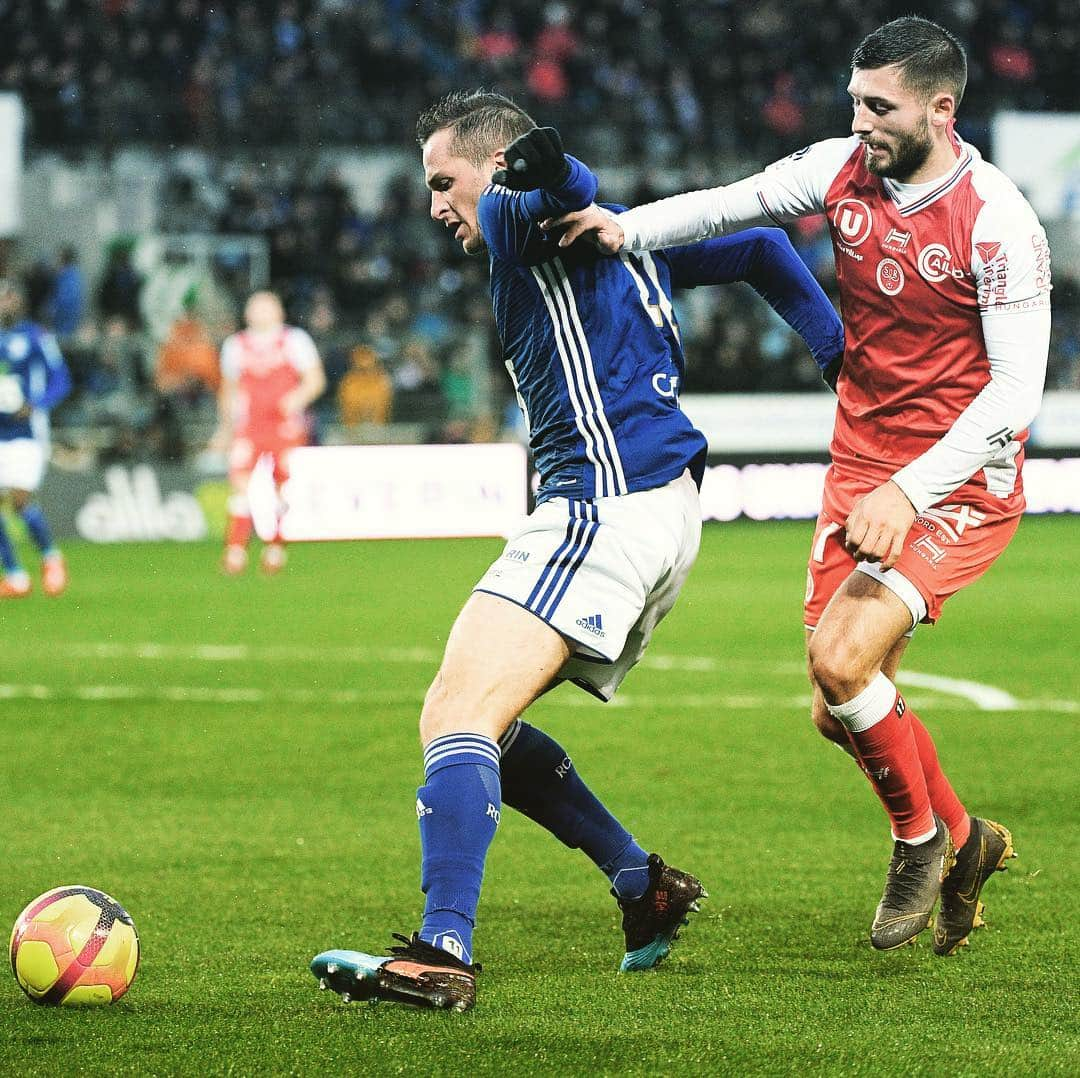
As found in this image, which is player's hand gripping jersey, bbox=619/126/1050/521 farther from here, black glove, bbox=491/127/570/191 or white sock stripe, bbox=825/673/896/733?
white sock stripe, bbox=825/673/896/733

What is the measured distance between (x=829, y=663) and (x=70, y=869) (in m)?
2.32

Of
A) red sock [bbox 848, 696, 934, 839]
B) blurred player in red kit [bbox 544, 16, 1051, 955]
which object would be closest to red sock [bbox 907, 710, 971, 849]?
blurred player in red kit [bbox 544, 16, 1051, 955]

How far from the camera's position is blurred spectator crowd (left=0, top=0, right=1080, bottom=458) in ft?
65.4

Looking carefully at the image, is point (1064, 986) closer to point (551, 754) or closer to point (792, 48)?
point (551, 754)

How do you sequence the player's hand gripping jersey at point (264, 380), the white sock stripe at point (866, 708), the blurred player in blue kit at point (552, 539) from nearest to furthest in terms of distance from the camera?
the blurred player in blue kit at point (552, 539) → the white sock stripe at point (866, 708) → the player's hand gripping jersey at point (264, 380)

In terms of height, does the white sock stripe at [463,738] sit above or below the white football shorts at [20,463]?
above

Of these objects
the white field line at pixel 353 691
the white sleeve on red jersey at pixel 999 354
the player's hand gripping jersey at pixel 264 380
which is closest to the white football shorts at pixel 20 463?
the player's hand gripping jersey at pixel 264 380

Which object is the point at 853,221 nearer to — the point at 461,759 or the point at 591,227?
the point at 591,227

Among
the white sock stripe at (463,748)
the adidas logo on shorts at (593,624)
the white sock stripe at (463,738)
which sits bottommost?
the white sock stripe at (463,748)

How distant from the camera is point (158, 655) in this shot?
1000 centimetres

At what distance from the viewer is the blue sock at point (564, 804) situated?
416 cm

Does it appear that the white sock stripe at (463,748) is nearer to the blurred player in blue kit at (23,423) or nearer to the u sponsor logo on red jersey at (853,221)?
the u sponsor logo on red jersey at (853,221)

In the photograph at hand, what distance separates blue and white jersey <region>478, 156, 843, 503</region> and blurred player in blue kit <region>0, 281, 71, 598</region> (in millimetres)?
9718

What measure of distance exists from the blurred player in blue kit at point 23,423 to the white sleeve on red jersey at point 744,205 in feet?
31.9
